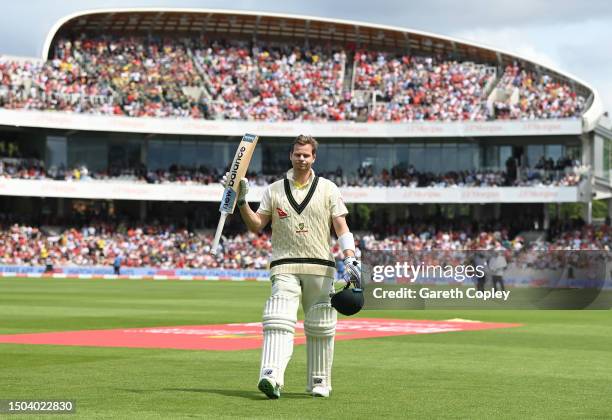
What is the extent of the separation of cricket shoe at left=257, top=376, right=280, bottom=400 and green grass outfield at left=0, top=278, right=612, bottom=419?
0.10m

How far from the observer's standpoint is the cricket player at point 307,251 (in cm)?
1008

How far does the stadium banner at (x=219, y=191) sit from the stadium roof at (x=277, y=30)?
871cm

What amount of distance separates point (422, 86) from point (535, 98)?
23.8 ft

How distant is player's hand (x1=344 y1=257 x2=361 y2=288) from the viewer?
387 inches

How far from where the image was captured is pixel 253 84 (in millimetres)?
68875

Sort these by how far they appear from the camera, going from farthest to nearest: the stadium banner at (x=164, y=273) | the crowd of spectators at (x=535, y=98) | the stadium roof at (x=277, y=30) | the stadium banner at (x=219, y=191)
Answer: the stadium roof at (x=277, y=30) → the crowd of spectators at (x=535, y=98) → the stadium banner at (x=219, y=191) → the stadium banner at (x=164, y=273)

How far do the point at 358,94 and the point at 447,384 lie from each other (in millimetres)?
59633

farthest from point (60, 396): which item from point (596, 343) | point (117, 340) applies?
point (596, 343)

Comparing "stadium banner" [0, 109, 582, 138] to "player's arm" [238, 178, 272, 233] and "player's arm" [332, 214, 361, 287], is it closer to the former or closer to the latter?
"player's arm" [238, 178, 272, 233]

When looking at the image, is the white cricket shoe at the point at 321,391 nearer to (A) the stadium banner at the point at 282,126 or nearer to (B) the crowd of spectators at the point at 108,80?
(A) the stadium banner at the point at 282,126

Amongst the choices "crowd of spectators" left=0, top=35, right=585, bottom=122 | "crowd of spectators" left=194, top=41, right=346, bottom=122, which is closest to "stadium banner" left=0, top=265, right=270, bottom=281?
"crowd of spectators" left=0, top=35, right=585, bottom=122

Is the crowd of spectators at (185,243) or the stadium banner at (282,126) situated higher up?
the stadium banner at (282,126)

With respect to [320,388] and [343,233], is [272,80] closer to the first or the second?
[343,233]

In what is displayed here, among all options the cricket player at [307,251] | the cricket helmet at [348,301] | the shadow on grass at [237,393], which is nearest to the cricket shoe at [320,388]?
the cricket player at [307,251]
